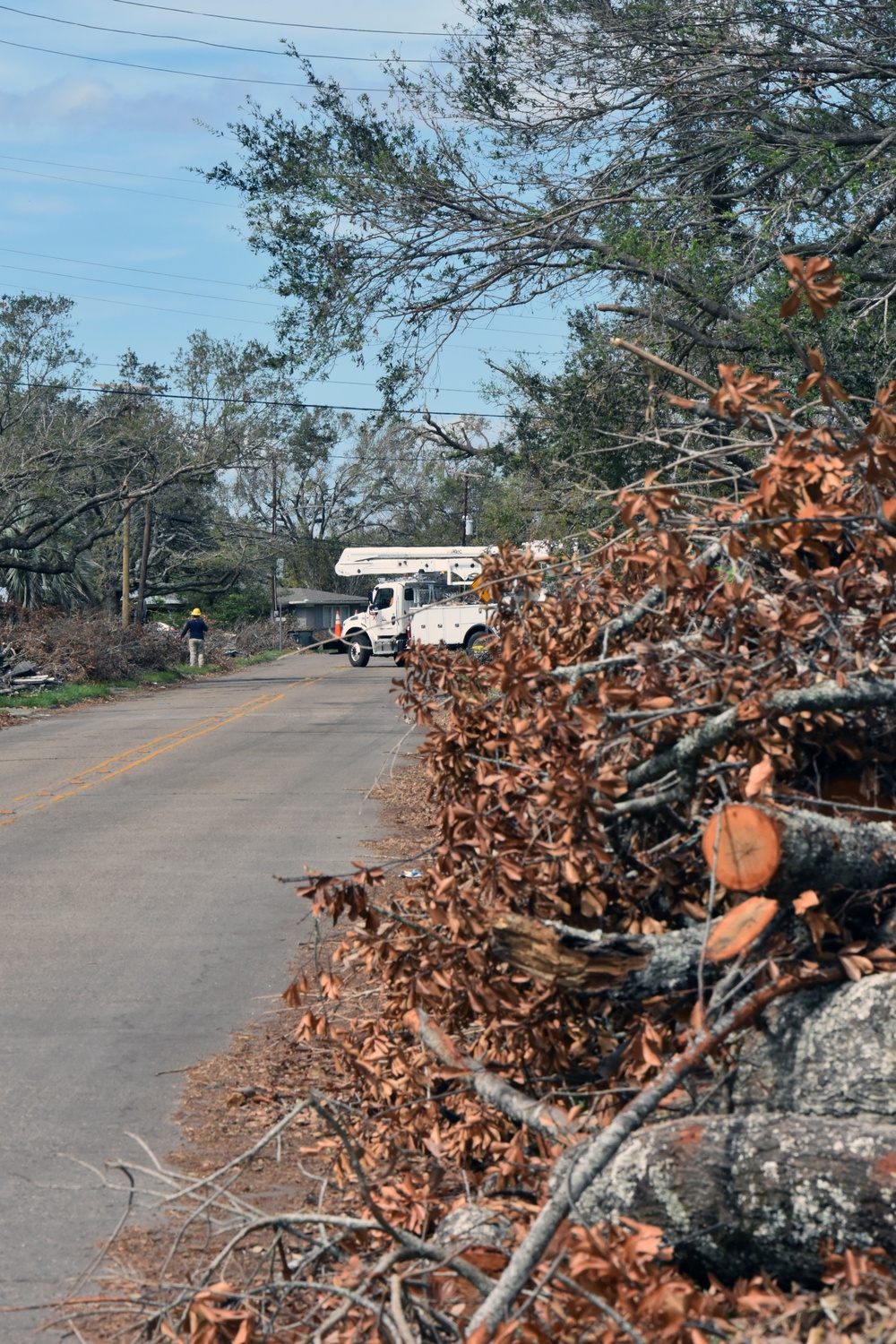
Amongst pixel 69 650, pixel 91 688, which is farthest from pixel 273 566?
pixel 91 688

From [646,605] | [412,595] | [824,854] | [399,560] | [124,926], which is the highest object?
[399,560]

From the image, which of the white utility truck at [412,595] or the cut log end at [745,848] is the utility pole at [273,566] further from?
the cut log end at [745,848]

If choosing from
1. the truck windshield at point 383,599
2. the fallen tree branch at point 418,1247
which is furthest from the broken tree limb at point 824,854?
the truck windshield at point 383,599

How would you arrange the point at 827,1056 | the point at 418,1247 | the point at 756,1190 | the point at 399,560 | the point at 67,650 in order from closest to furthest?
the point at 418,1247 < the point at 756,1190 < the point at 827,1056 < the point at 67,650 < the point at 399,560

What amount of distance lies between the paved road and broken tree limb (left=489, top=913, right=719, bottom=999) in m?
1.75

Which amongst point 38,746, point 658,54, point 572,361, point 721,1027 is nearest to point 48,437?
point 38,746

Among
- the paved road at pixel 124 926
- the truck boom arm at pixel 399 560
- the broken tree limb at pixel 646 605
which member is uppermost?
the truck boom arm at pixel 399 560

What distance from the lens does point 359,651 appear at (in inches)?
1794

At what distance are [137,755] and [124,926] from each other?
34.3 feet

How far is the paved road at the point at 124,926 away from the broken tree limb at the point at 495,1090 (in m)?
1.26

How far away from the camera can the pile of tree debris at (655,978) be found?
3586mm

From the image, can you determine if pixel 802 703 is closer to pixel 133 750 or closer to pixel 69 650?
pixel 133 750

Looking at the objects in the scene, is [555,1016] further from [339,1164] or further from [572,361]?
[572,361]

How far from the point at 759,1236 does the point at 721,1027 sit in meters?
0.56
